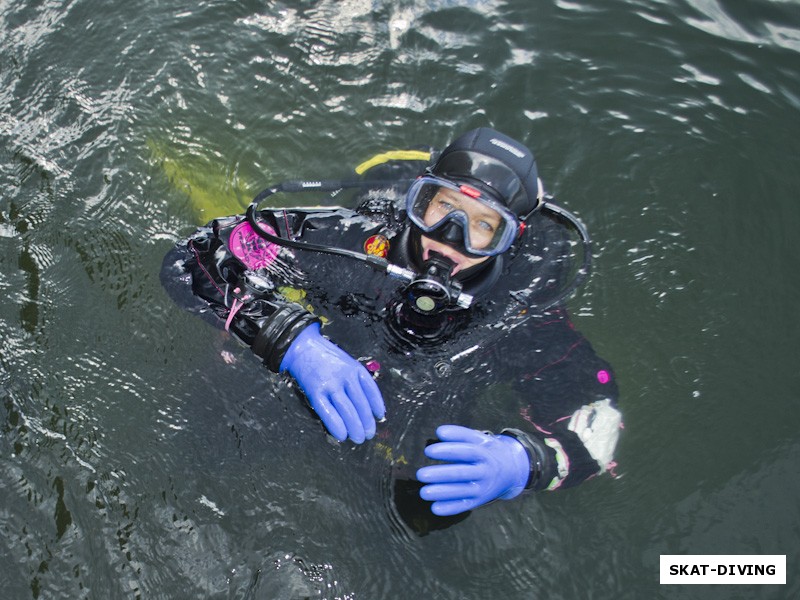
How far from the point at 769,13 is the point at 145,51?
14.7 ft

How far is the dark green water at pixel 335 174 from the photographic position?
3.31m

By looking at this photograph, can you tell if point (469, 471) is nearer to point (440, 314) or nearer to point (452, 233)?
point (440, 314)

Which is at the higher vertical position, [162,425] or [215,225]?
[215,225]

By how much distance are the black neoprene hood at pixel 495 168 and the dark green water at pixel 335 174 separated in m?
1.24

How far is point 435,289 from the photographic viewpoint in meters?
3.12

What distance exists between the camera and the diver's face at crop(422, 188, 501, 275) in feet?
10.6

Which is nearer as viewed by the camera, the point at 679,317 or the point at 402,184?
the point at 402,184

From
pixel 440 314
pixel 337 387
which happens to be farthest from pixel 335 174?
pixel 337 387

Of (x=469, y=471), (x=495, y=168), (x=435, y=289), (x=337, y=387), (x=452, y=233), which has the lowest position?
(x=469, y=471)

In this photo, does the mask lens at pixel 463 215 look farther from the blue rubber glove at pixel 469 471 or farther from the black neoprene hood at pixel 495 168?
the blue rubber glove at pixel 469 471

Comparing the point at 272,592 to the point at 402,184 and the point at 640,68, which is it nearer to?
the point at 402,184

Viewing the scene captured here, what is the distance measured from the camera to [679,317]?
A: 4254 mm

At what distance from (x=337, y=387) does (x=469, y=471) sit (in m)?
0.67

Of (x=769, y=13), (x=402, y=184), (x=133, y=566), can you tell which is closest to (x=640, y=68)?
(x=769, y=13)
